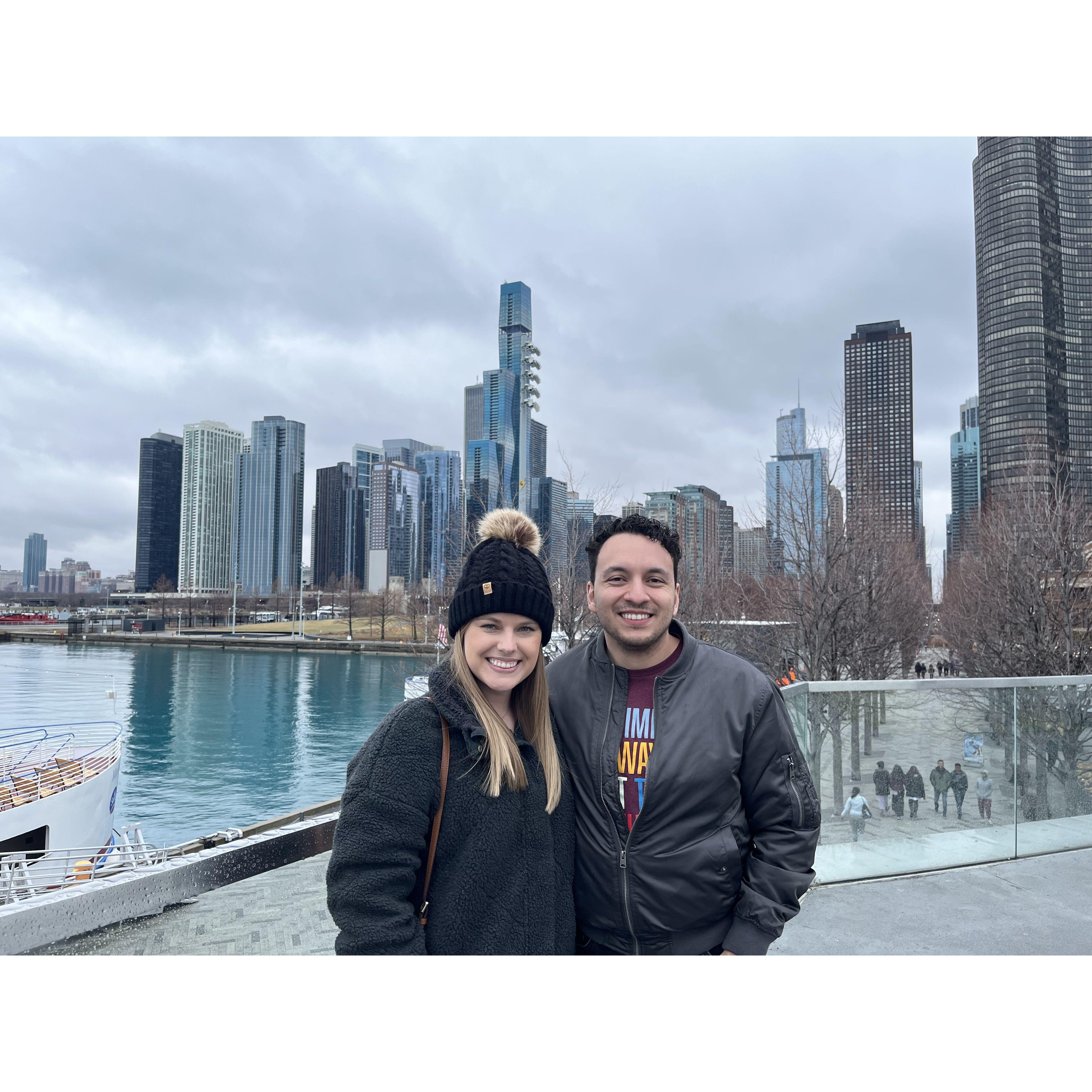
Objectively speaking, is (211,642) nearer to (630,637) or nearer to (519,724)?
(519,724)

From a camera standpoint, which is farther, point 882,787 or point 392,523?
point 392,523

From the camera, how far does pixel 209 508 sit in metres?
150

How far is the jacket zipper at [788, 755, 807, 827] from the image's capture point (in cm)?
213

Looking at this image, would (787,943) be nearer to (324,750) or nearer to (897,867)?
(897,867)

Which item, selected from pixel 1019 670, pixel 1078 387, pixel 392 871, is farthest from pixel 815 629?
pixel 1078 387

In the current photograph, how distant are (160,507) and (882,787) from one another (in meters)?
171

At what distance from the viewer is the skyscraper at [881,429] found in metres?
19.2

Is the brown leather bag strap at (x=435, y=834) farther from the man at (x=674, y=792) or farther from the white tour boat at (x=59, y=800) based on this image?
the white tour boat at (x=59, y=800)

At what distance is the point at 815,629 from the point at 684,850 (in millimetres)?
15060

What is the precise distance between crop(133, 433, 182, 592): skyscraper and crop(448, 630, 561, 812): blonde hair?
16280cm

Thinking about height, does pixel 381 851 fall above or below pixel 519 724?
below

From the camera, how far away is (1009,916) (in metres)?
4.16

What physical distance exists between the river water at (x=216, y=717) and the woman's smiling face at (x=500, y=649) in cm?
2087

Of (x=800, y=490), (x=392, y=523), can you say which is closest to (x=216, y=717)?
(x=800, y=490)
